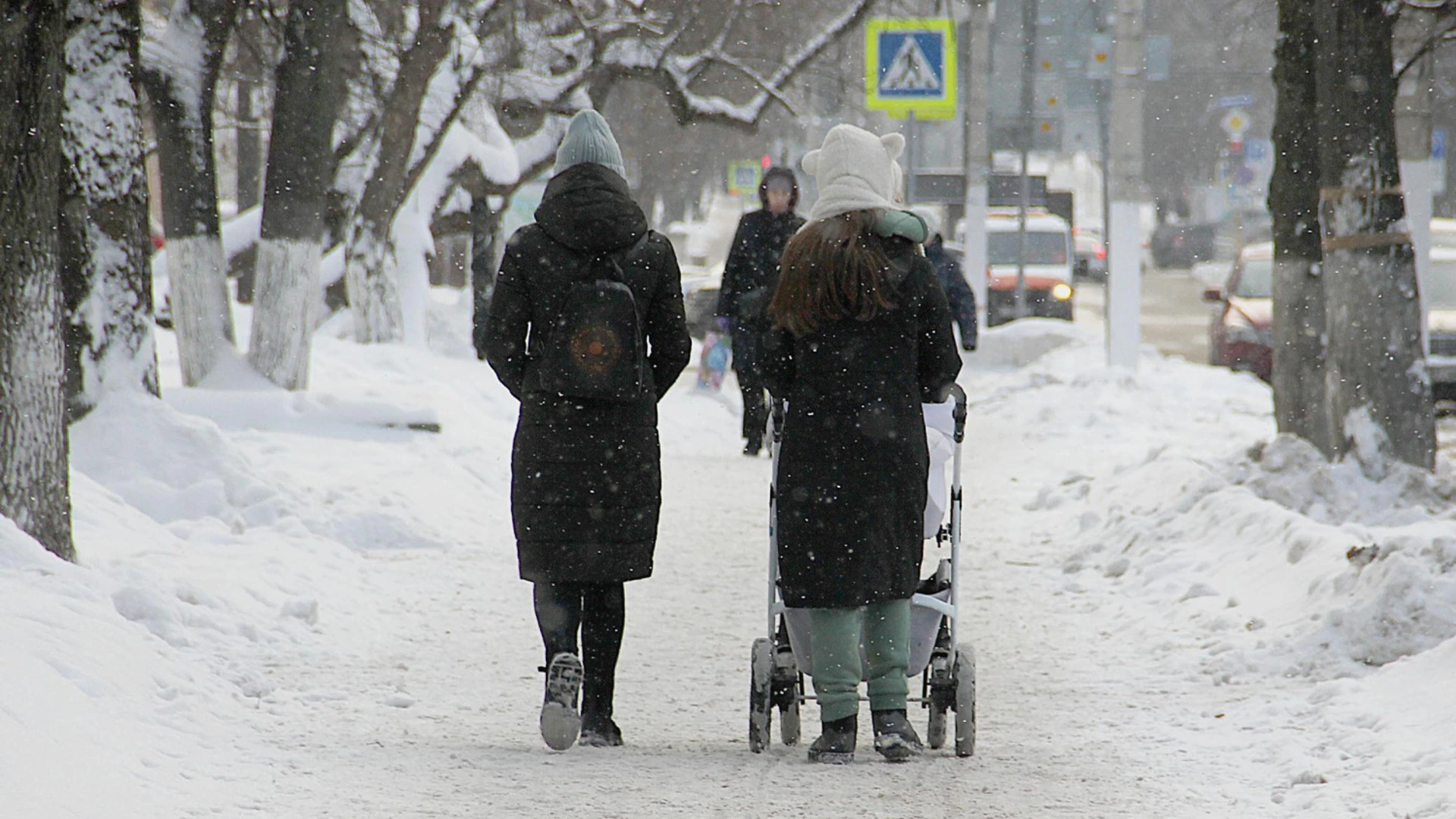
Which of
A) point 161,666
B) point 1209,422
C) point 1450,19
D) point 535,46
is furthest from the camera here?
point 535,46

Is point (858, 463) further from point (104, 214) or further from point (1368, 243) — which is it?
point (104, 214)

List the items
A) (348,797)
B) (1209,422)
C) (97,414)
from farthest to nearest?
(1209,422), (97,414), (348,797)

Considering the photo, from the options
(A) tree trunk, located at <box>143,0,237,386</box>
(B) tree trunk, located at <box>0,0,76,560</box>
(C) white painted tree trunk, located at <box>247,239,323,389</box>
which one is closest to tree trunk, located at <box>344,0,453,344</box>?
(A) tree trunk, located at <box>143,0,237,386</box>

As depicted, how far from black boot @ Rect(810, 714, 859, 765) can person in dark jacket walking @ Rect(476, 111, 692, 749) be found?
2.18ft

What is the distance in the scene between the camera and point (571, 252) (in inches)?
202

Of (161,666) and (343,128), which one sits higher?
(343,128)

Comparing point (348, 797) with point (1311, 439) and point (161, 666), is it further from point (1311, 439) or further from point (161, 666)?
point (1311, 439)

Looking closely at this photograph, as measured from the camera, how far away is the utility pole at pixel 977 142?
75.7ft

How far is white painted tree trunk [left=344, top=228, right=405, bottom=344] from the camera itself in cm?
1927

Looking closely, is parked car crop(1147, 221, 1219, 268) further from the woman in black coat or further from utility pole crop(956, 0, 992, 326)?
the woman in black coat

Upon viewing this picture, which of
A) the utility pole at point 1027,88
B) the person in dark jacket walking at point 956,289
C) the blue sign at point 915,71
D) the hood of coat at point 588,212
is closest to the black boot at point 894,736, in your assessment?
the hood of coat at point 588,212

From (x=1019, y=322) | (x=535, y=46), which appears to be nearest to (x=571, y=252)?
(x=535, y=46)

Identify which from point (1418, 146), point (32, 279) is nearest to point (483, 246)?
point (1418, 146)

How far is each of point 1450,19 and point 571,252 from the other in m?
8.27
